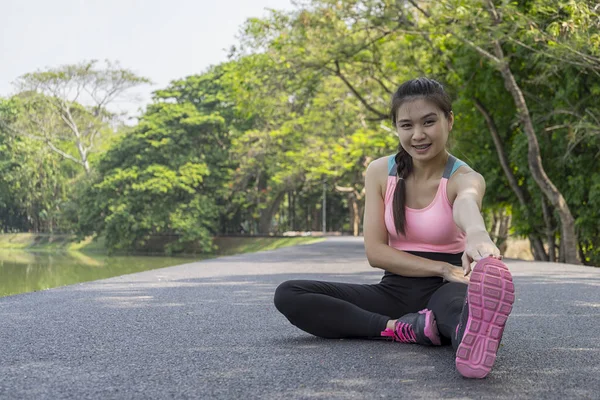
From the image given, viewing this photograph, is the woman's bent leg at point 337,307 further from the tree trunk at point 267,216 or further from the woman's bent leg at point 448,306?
the tree trunk at point 267,216

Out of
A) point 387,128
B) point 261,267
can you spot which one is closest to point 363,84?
point 387,128

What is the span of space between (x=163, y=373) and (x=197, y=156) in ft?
105

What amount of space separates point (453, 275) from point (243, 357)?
1.00 m

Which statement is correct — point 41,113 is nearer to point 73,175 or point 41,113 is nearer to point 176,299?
point 73,175

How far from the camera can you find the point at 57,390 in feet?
8.41

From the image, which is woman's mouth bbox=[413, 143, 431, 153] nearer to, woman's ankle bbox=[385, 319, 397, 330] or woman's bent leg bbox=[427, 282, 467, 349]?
woman's bent leg bbox=[427, 282, 467, 349]

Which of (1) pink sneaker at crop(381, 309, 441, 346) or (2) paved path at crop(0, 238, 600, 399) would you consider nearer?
(2) paved path at crop(0, 238, 600, 399)

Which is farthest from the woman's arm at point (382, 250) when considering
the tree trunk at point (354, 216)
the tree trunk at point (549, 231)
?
the tree trunk at point (354, 216)

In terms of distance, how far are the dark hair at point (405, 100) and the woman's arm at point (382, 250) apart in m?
0.10

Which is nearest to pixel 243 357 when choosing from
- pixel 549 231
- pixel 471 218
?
pixel 471 218

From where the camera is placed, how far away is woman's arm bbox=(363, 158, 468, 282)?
134 inches

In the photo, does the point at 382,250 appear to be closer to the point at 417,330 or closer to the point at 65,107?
the point at 417,330

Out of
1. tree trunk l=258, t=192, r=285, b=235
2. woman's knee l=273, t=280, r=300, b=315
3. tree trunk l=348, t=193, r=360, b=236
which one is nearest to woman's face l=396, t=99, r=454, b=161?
woman's knee l=273, t=280, r=300, b=315

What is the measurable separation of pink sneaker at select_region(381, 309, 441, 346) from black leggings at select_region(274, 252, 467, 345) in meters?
0.07
